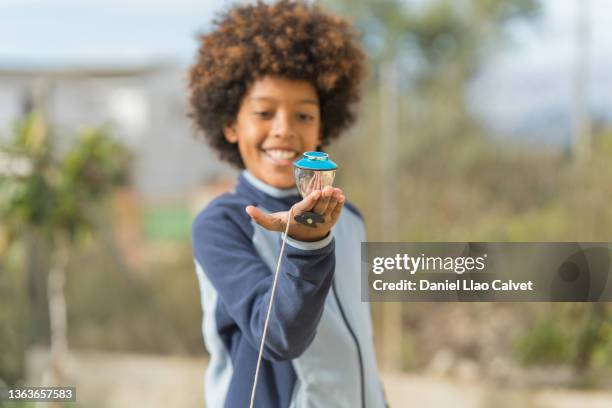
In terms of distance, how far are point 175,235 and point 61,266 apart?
2.87 ft

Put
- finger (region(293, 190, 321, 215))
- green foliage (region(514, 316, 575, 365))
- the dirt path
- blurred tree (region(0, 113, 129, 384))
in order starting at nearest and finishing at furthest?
finger (region(293, 190, 321, 215))
blurred tree (region(0, 113, 129, 384))
the dirt path
green foliage (region(514, 316, 575, 365))

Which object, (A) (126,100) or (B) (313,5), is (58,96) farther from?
(B) (313,5)

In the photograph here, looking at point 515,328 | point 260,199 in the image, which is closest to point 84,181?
point 515,328

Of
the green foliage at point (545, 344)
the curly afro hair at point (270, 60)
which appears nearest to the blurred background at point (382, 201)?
the green foliage at point (545, 344)

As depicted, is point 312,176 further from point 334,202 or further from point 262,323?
point 262,323

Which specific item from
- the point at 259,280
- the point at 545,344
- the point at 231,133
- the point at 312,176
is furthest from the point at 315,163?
the point at 545,344

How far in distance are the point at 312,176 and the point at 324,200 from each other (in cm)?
4

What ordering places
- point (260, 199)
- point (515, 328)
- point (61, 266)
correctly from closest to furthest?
point (260, 199) → point (61, 266) → point (515, 328)

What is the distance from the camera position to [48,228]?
3.10 meters

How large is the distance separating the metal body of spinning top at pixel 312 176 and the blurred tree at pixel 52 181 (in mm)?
2397

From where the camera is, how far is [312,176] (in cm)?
85

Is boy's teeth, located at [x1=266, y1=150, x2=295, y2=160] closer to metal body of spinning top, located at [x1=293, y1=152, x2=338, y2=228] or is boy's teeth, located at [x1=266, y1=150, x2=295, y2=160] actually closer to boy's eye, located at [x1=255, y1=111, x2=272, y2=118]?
boy's eye, located at [x1=255, y1=111, x2=272, y2=118]

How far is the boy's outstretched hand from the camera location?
826mm

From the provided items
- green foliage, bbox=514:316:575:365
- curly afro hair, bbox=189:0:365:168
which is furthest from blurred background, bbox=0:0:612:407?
curly afro hair, bbox=189:0:365:168
